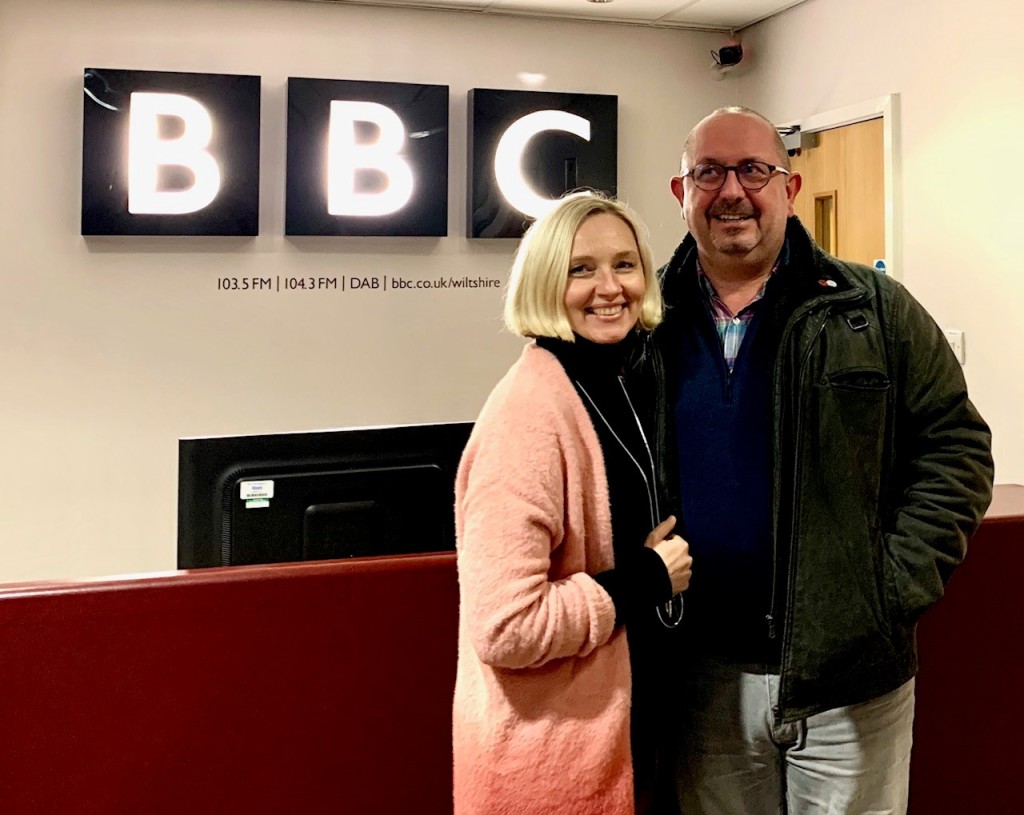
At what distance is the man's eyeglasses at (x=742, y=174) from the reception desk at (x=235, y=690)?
773 mm

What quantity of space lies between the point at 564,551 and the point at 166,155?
270 cm

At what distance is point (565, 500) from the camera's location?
1140mm

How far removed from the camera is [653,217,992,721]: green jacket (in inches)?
49.5

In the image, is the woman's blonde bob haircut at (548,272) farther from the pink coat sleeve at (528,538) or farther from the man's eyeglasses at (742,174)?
the man's eyeglasses at (742,174)

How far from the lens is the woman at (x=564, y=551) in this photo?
3.54ft

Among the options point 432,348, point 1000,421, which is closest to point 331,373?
point 432,348

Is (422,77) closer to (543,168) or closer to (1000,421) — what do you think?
(543,168)

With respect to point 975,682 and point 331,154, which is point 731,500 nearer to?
point 975,682

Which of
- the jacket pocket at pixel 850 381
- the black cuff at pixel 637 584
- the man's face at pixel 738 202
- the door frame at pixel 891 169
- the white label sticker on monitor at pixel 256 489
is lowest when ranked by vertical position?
the black cuff at pixel 637 584

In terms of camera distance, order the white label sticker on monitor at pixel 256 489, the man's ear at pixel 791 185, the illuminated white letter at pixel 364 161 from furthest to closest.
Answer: the illuminated white letter at pixel 364 161 → the white label sticker on monitor at pixel 256 489 → the man's ear at pixel 791 185

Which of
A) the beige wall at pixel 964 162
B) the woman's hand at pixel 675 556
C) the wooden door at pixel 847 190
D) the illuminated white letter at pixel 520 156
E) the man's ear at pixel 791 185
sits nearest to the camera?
the woman's hand at pixel 675 556

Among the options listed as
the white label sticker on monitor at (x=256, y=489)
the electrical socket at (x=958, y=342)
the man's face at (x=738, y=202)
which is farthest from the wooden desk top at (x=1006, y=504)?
the white label sticker on monitor at (x=256, y=489)

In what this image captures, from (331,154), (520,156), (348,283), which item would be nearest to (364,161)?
(331,154)

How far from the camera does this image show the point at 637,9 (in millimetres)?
3609
